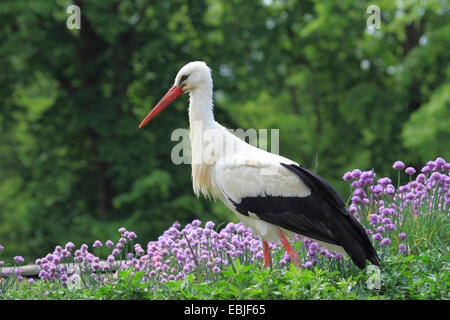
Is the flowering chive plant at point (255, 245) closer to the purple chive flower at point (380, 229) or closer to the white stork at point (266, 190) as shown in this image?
the purple chive flower at point (380, 229)

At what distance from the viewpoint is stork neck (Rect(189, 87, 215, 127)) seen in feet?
18.3

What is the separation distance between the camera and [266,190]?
16.9 feet

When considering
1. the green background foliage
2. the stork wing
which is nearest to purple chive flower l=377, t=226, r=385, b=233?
the stork wing

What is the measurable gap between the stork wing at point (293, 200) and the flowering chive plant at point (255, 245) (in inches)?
9.0

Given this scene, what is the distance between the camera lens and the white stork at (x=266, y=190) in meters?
4.80

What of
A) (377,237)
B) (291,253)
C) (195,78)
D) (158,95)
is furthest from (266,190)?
(158,95)

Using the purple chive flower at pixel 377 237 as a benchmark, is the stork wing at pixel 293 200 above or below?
above

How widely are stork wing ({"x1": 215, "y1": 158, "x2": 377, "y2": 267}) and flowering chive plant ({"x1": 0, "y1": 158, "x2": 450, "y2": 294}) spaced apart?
0.75ft

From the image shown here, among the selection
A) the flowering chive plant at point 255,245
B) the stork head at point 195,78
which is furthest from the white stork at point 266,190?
the flowering chive plant at point 255,245

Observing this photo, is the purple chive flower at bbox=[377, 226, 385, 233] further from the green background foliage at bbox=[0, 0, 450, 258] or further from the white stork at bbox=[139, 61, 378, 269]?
the green background foliage at bbox=[0, 0, 450, 258]

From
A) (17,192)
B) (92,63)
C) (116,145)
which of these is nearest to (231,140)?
(116,145)

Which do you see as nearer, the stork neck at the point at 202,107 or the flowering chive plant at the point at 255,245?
the flowering chive plant at the point at 255,245

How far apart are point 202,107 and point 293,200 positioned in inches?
47.2
